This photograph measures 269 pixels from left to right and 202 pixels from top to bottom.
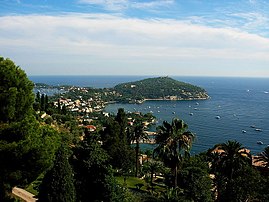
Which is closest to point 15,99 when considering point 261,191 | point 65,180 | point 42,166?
point 42,166

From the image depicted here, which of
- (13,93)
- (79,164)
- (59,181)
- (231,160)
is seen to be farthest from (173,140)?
(13,93)

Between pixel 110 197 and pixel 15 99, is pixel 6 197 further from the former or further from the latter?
pixel 110 197

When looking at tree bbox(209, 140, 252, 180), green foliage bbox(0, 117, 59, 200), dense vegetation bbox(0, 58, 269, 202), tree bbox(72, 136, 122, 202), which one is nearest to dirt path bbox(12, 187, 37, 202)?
dense vegetation bbox(0, 58, 269, 202)

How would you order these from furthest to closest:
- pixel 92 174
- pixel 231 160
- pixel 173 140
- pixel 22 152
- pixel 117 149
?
1. pixel 117 149
2. pixel 231 160
3. pixel 173 140
4. pixel 92 174
5. pixel 22 152

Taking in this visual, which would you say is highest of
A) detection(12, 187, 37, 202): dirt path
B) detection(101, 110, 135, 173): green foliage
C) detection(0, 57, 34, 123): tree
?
detection(0, 57, 34, 123): tree

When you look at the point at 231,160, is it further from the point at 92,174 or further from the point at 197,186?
the point at 92,174

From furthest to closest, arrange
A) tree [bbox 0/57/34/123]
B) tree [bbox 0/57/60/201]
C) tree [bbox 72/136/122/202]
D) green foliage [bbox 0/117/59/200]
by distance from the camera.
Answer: tree [bbox 72/136/122/202], tree [bbox 0/57/34/123], tree [bbox 0/57/60/201], green foliage [bbox 0/117/59/200]

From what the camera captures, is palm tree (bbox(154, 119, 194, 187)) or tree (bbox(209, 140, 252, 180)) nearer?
palm tree (bbox(154, 119, 194, 187))

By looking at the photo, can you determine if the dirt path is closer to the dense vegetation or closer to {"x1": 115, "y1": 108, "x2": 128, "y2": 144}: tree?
the dense vegetation
